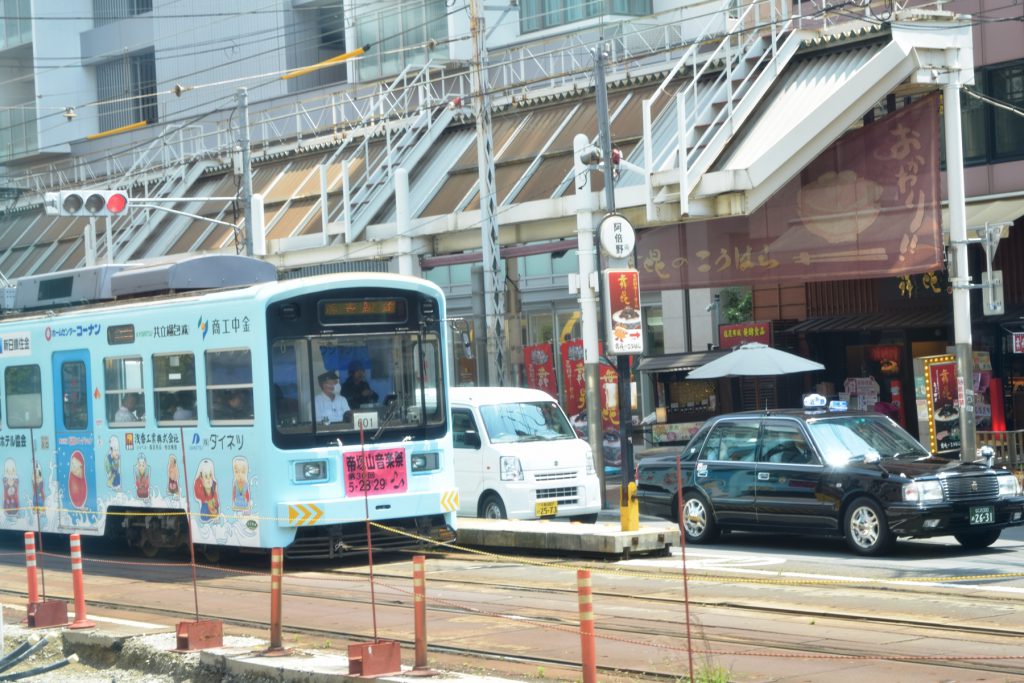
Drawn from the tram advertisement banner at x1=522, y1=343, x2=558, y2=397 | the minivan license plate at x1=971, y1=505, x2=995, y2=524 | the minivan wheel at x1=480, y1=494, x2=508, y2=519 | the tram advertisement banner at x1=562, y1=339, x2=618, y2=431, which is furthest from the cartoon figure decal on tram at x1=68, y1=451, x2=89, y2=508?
the tram advertisement banner at x1=522, y1=343, x2=558, y2=397

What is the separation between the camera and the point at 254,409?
15.5 meters

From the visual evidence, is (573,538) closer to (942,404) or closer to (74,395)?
(74,395)

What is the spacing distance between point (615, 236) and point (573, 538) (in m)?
4.97

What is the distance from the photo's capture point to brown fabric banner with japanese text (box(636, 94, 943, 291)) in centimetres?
2355

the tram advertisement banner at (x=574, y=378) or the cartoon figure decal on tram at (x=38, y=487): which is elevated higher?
the tram advertisement banner at (x=574, y=378)

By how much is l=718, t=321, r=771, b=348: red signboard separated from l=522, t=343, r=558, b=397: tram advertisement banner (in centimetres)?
393

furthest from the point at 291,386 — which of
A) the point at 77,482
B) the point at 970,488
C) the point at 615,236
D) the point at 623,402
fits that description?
the point at 970,488

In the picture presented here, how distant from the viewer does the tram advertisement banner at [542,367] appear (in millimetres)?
29688

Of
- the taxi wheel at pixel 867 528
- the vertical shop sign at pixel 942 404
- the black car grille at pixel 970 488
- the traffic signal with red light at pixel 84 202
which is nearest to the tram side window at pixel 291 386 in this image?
the taxi wheel at pixel 867 528

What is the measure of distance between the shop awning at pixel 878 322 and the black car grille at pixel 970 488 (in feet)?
39.7

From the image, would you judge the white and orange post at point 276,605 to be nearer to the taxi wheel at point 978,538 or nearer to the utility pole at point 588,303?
the taxi wheel at point 978,538

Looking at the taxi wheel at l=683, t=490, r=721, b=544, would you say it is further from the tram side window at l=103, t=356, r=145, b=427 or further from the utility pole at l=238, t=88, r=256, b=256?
the utility pole at l=238, t=88, r=256, b=256

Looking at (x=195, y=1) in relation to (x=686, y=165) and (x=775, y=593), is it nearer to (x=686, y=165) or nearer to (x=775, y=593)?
(x=686, y=165)

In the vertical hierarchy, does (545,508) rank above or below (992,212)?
below
